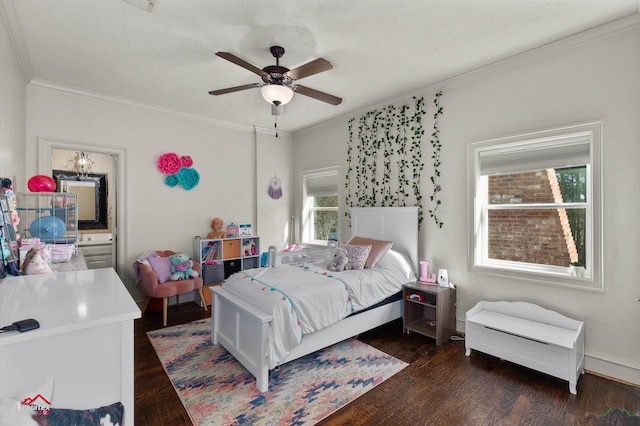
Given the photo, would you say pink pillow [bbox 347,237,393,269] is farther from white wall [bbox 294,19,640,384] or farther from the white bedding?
white wall [bbox 294,19,640,384]

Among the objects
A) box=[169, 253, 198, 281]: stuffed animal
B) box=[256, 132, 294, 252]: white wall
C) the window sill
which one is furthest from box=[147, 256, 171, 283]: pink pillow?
the window sill

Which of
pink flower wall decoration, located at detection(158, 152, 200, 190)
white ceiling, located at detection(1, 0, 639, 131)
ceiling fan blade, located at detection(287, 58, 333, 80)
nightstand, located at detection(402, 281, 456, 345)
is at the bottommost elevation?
nightstand, located at detection(402, 281, 456, 345)

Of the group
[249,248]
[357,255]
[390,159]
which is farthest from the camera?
[249,248]

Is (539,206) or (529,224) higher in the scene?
(539,206)

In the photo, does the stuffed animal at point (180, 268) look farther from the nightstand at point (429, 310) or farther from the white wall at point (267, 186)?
the nightstand at point (429, 310)

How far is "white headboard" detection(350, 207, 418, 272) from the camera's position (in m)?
3.75


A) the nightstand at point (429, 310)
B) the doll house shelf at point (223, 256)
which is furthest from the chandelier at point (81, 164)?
the nightstand at point (429, 310)

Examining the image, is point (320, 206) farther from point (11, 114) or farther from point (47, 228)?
point (11, 114)

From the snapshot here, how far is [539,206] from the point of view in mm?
2990

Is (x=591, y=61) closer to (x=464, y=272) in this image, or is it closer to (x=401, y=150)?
(x=401, y=150)

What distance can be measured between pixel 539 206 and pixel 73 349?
143 inches

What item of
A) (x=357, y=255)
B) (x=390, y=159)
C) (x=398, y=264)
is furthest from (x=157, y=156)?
(x=398, y=264)

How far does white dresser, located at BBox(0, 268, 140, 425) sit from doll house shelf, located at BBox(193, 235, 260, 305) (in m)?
3.21

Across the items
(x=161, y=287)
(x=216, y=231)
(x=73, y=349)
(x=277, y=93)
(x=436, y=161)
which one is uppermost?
(x=277, y=93)
